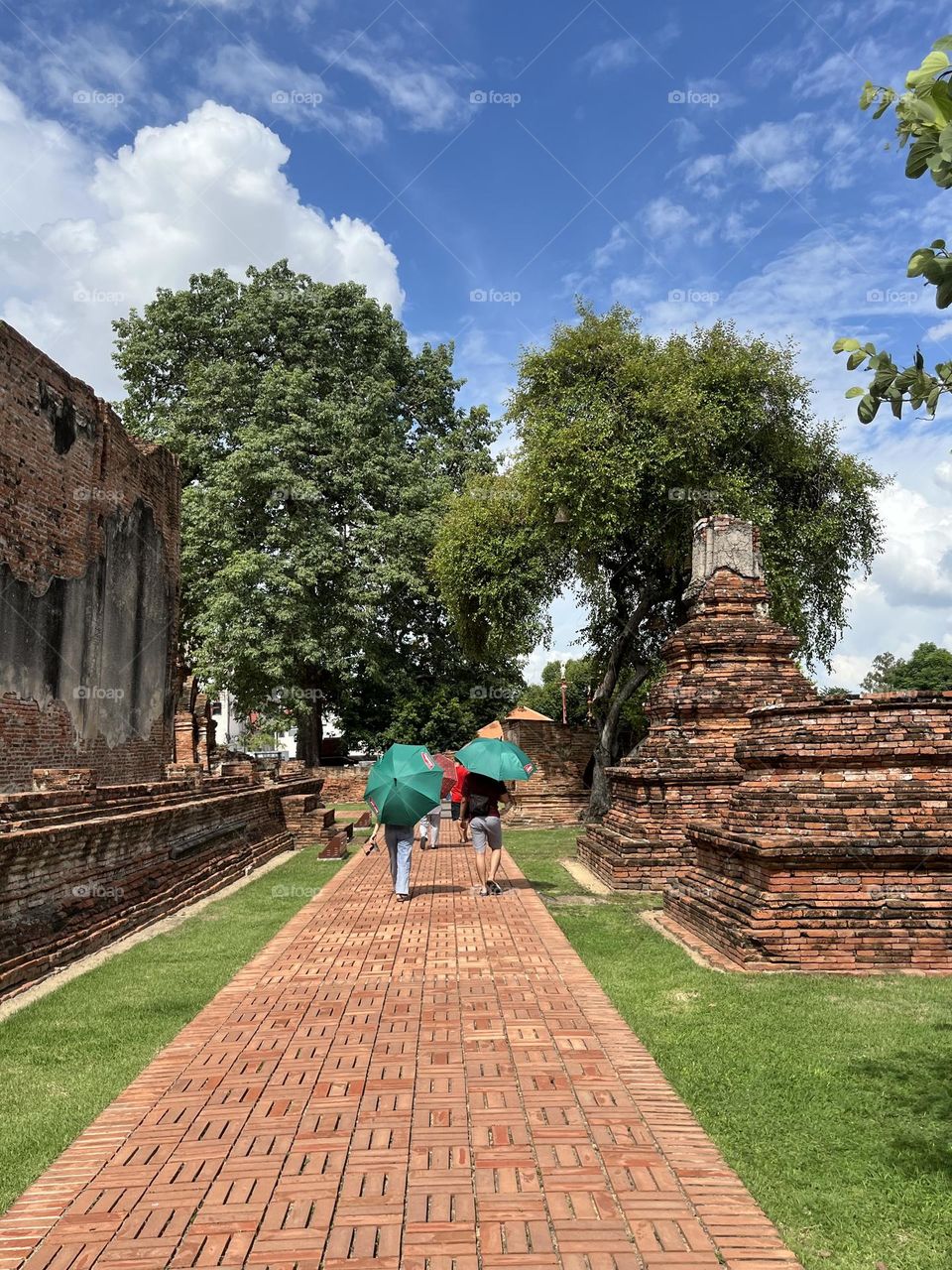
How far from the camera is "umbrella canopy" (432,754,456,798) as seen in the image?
17.0 metres

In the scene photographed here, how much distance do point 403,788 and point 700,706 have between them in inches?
169

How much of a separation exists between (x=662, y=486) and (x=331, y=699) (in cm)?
1332

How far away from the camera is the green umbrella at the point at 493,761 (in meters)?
9.51

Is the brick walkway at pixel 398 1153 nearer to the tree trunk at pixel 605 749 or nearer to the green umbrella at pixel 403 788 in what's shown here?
the green umbrella at pixel 403 788

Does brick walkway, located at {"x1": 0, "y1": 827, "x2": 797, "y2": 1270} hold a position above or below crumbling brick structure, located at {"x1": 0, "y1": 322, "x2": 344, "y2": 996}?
below

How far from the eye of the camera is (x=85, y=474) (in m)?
13.4

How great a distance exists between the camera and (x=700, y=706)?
11688mm

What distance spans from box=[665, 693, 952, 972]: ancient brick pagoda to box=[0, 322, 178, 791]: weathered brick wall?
8.40 meters

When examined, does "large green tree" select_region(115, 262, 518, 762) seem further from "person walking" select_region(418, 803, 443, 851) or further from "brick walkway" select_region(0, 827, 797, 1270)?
"brick walkway" select_region(0, 827, 797, 1270)

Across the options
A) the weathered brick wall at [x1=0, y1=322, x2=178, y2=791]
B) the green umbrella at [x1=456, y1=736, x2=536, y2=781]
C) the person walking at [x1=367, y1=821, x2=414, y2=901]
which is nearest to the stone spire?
the green umbrella at [x1=456, y1=736, x2=536, y2=781]

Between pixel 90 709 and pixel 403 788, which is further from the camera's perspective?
pixel 90 709

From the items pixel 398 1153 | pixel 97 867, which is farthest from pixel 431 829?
pixel 398 1153

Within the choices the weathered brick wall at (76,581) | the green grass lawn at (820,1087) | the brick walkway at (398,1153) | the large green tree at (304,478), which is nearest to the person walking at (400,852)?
the green grass lawn at (820,1087)

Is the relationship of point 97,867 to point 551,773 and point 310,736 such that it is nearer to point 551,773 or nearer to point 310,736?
point 551,773
